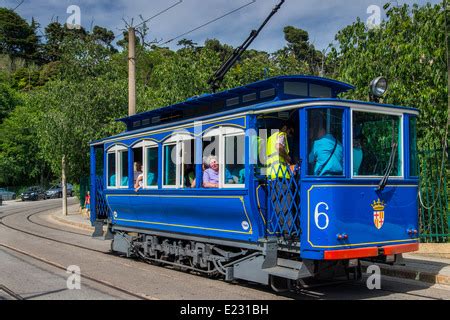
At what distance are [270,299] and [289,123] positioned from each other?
110 inches

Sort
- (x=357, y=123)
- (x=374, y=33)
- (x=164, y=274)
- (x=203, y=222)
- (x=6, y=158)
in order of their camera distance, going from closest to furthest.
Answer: (x=357, y=123) → (x=203, y=222) → (x=164, y=274) → (x=374, y=33) → (x=6, y=158)

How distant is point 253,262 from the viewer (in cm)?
870

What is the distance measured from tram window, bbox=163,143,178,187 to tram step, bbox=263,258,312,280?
3230 millimetres

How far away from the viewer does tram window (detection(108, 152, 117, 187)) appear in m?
13.4

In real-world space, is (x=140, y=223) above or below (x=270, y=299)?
above

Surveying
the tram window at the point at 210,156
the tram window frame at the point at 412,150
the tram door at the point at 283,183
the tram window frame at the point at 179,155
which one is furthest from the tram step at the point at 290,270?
the tram window frame at the point at 179,155

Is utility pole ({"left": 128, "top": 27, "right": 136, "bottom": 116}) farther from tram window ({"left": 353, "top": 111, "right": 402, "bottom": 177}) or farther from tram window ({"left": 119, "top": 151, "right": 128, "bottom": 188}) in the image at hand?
tram window ({"left": 353, "top": 111, "right": 402, "bottom": 177})

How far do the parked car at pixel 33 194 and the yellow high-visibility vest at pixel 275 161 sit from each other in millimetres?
46309

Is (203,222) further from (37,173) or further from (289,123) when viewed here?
(37,173)

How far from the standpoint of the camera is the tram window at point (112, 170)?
13445 mm

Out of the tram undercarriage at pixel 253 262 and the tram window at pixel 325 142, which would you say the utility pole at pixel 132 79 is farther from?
the tram window at pixel 325 142

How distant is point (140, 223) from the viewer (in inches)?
485

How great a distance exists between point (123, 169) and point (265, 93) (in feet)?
16.5
